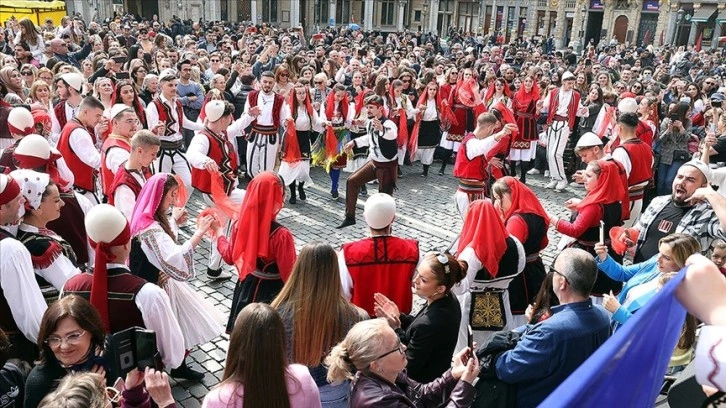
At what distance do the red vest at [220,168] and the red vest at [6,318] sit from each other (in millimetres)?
3368

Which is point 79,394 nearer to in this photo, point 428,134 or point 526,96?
point 428,134

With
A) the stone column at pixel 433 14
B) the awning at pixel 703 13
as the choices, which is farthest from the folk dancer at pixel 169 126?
the stone column at pixel 433 14

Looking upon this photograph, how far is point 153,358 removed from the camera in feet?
9.41

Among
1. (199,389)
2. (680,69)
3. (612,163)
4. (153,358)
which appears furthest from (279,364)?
(680,69)

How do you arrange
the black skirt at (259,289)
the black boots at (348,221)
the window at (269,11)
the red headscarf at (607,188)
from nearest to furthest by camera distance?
the black skirt at (259,289) → the red headscarf at (607,188) → the black boots at (348,221) → the window at (269,11)

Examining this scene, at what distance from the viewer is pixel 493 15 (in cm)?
5281

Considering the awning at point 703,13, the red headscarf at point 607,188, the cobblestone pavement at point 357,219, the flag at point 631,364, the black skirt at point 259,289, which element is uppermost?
the awning at point 703,13

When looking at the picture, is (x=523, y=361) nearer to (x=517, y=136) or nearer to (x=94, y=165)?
(x=94, y=165)

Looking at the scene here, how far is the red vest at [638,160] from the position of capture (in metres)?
7.39

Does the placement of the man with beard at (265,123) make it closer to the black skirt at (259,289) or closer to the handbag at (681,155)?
the black skirt at (259,289)

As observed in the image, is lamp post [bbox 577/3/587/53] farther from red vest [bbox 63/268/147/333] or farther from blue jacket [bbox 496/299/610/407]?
red vest [bbox 63/268/147/333]

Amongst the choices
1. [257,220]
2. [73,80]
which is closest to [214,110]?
[73,80]

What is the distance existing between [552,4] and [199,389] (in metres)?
49.0

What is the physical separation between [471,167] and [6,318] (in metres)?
5.44
